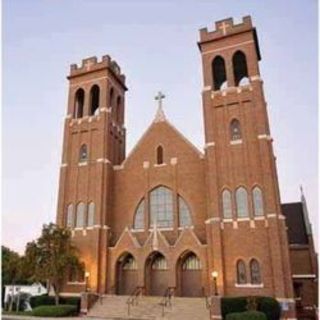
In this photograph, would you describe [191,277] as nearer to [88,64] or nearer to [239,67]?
[239,67]

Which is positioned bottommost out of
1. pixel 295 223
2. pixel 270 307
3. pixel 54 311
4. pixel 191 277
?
pixel 54 311

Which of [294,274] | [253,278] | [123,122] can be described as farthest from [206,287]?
[123,122]

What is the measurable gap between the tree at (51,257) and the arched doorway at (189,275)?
7585 millimetres

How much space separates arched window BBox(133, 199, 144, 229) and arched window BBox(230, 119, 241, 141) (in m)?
8.81

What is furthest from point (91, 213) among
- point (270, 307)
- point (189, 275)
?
point (270, 307)

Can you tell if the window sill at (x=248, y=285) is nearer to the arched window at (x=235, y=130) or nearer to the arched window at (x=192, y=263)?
the arched window at (x=192, y=263)

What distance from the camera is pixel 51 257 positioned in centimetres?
2561

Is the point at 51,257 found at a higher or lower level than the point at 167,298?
higher

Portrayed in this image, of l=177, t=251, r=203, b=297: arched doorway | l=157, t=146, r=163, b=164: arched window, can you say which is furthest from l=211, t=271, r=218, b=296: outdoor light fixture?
l=157, t=146, r=163, b=164: arched window

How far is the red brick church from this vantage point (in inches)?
950

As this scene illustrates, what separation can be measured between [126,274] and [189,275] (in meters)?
5.00

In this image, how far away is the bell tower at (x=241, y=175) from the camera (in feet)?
76.8

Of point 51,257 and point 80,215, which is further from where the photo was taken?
point 80,215

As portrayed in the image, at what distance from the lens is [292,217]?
1364 inches
